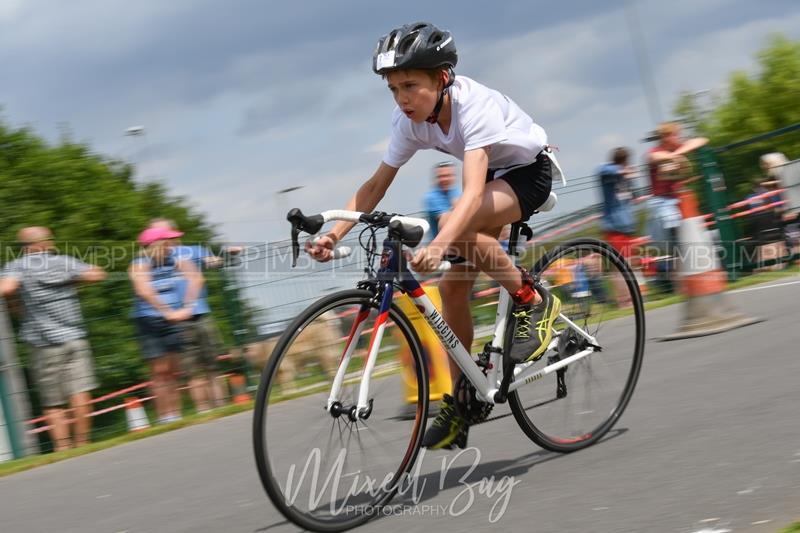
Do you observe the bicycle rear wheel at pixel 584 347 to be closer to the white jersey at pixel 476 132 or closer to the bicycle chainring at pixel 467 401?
the bicycle chainring at pixel 467 401

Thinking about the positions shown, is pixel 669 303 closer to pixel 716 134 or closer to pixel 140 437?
pixel 140 437

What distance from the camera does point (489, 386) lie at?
5.19 meters

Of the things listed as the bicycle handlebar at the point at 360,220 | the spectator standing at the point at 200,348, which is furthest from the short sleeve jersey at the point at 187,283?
the bicycle handlebar at the point at 360,220

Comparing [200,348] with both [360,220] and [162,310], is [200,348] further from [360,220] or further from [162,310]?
[360,220]

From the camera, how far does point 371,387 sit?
4598 mm

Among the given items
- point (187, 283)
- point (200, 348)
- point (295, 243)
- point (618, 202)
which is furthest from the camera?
point (618, 202)

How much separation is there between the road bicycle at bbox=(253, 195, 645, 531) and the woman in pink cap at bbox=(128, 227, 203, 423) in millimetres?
4421

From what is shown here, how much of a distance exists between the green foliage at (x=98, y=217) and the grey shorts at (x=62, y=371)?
36cm

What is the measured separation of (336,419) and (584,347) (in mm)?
1820

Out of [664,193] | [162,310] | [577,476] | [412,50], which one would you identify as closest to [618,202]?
[664,193]

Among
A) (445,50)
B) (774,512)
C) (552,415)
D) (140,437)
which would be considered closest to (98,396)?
(140,437)

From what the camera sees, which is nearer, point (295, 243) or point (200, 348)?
point (295, 243)

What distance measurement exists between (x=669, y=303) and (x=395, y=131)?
7.39m

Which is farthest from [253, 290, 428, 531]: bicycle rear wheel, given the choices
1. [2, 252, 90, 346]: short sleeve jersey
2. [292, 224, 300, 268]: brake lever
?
[2, 252, 90, 346]: short sleeve jersey
